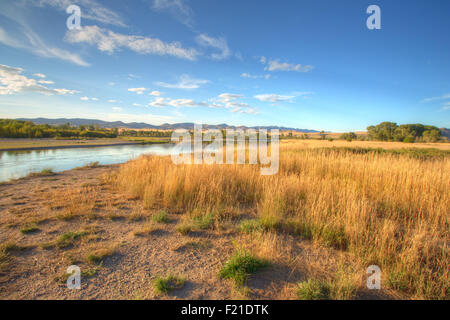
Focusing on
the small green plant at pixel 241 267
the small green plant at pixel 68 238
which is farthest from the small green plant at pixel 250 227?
the small green plant at pixel 68 238

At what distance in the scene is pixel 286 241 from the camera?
3213 mm

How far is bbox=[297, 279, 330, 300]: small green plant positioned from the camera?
6.39 feet

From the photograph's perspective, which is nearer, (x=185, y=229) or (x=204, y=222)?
(x=185, y=229)

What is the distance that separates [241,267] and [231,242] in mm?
846

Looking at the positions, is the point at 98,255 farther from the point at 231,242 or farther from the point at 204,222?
the point at 231,242

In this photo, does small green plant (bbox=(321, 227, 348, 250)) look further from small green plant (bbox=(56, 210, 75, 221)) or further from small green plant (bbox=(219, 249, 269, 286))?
small green plant (bbox=(56, 210, 75, 221))

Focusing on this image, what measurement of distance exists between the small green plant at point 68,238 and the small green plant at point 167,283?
2054 millimetres

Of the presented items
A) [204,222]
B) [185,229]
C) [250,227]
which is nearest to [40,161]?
[185,229]

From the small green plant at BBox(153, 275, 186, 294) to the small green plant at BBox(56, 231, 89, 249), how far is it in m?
2.05

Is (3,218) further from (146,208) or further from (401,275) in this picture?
(401,275)

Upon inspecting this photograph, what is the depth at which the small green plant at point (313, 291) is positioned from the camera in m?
1.95

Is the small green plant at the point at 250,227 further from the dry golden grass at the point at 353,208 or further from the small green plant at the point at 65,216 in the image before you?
the small green plant at the point at 65,216

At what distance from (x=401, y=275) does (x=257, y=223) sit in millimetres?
2096

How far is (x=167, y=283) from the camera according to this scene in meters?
2.24
